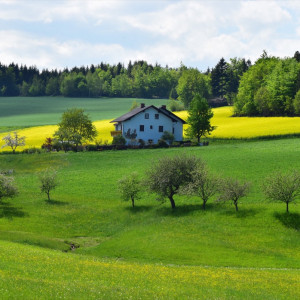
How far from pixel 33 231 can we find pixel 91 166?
104 ft

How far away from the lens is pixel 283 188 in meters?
50.9

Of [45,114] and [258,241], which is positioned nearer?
[258,241]

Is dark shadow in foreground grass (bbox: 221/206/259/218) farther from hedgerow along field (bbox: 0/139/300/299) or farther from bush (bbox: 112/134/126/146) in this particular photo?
bush (bbox: 112/134/126/146)

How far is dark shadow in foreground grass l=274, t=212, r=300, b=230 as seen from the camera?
153 feet

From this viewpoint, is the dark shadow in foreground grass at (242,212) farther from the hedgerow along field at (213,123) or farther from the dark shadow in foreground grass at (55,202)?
the hedgerow along field at (213,123)

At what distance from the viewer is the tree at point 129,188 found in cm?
6150

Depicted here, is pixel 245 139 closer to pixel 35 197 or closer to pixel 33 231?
pixel 35 197

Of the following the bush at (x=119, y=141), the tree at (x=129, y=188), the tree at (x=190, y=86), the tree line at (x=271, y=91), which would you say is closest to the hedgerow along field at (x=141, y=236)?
the tree at (x=129, y=188)

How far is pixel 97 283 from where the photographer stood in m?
23.2

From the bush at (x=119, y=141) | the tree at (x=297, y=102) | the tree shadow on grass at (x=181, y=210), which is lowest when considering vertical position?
the tree shadow on grass at (x=181, y=210)

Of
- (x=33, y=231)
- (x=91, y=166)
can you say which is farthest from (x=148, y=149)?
(x=33, y=231)

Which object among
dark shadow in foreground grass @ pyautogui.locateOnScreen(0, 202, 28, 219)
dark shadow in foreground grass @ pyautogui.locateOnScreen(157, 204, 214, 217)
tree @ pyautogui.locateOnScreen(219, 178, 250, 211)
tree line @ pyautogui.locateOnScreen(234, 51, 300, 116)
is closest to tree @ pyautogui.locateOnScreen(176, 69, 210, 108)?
tree line @ pyautogui.locateOnScreen(234, 51, 300, 116)

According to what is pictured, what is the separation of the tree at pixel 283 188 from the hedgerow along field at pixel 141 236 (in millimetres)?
1235

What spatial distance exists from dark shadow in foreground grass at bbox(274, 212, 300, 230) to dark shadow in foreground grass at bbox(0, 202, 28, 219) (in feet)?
101
